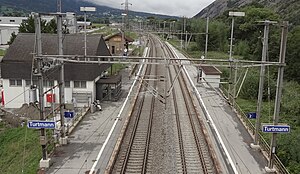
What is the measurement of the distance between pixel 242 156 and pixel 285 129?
100 inches

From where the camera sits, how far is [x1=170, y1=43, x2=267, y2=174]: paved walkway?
13.7 metres

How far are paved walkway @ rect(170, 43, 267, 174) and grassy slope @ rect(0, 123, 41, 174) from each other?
8.20 meters

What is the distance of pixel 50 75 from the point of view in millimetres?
Answer: 22953

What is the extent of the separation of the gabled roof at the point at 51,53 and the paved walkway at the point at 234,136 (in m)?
8.34

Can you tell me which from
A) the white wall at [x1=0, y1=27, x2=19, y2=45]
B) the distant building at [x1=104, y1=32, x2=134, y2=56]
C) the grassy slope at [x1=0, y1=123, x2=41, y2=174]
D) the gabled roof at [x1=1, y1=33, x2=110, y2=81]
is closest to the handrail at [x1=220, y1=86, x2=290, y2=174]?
the grassy slope at [x1=0, y1=123, x2=41, y2=174]

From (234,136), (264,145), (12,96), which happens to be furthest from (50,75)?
(264,145)

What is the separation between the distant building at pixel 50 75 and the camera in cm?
2312

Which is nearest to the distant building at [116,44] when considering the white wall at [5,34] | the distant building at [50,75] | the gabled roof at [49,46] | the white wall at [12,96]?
the gabled roof at [49,46]

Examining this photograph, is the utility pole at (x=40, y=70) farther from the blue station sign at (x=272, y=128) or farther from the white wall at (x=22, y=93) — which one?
the white wall at (x=22, y=93)

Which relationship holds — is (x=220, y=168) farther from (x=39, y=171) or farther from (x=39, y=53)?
(x=39, y=53)

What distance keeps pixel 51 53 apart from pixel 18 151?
9.25m

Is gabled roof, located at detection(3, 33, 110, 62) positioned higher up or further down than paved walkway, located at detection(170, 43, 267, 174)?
higher up

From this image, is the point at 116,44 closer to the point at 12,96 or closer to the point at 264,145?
the point at 12,96

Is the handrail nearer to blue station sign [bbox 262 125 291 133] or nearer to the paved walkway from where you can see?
the paved walkway
